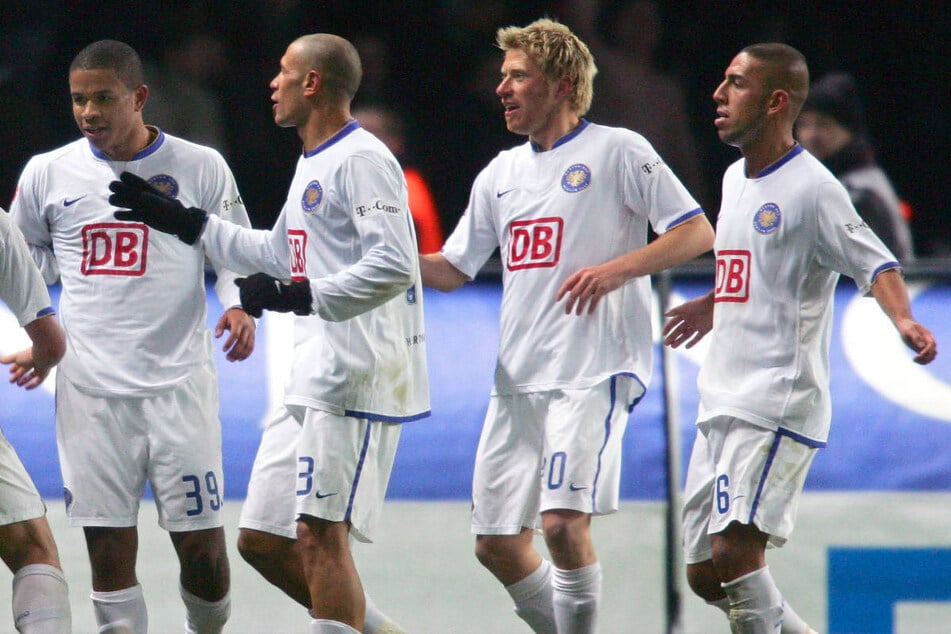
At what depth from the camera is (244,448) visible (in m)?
6.46

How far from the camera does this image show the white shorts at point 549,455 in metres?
5.23

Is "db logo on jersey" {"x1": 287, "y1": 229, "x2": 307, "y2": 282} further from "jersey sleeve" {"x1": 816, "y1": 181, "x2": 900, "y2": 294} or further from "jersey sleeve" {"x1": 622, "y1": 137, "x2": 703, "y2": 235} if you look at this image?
"jersey sleeve" {"x1": 816, "y1": 181, "x2": 900, "y2": 294}

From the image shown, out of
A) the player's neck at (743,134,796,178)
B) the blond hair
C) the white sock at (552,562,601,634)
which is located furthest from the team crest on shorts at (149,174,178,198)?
the player's neck at (743,134,796,178)

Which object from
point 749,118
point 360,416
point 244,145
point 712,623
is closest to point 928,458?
point 712,623

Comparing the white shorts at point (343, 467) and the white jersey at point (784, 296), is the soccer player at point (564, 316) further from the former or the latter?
the white shorts at point (343, 467)

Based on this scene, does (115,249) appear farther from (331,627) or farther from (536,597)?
(536,597)

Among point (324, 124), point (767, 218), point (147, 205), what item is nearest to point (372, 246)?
point (324, 124)

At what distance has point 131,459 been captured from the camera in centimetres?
544

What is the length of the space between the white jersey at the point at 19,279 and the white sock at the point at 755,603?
224cm

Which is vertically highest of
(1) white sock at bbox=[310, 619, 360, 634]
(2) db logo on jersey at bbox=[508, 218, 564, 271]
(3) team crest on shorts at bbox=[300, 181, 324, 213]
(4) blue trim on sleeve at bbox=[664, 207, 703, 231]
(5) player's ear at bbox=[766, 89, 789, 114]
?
(5) player's ear at bbox=[766, 89, 789, 114]

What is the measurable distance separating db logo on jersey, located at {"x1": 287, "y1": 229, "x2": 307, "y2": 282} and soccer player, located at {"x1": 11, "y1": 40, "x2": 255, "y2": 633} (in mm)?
274

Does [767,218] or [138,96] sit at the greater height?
[138,96]

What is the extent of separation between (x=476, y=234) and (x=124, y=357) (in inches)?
50.4

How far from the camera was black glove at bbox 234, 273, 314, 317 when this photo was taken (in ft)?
15.8
